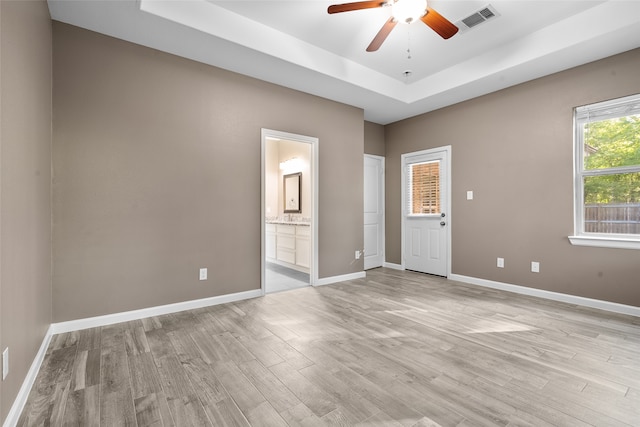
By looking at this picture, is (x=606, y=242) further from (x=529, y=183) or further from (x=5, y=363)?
(x=5, y=363)

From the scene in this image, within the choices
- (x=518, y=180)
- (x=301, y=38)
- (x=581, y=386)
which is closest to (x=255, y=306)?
(x=581, y=386)

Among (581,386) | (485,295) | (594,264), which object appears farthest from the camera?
(485,295)

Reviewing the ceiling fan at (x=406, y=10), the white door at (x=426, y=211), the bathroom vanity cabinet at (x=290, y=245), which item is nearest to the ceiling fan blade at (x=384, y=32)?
the ceiling fan at (x=406, y=10)

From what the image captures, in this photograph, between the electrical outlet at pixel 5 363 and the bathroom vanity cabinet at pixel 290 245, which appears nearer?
the electrical outlet at pixel 5 363

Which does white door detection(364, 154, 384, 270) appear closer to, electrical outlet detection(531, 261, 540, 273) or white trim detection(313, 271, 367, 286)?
white trim detection(313, 271, 367, 286)

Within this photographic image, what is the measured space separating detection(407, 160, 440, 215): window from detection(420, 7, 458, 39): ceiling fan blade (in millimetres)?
2732

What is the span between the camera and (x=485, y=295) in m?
4.01

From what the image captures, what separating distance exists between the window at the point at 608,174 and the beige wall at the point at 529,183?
4.1 inches

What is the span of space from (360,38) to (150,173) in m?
2.79

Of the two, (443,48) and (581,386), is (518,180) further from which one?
(581,386)

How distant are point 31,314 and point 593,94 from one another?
18.7 ft

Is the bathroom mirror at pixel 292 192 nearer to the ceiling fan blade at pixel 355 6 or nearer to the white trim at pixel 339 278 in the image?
the white trim at pixel 339 278

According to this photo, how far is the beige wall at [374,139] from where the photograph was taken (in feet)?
18.9

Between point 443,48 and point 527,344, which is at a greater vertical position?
point 443,48
